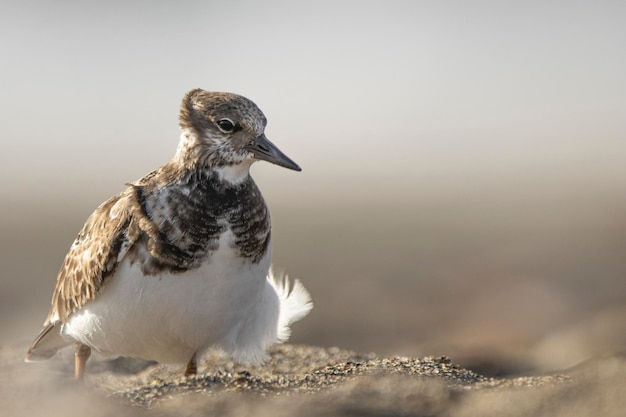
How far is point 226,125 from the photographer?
5.98 m

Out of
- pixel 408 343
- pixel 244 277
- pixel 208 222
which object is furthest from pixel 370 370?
pixel 408 343

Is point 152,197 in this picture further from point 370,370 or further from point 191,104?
point 370,370

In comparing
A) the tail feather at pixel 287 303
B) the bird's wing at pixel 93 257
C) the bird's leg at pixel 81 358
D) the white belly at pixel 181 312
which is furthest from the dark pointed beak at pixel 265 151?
the bird's leg at pixel 81 358

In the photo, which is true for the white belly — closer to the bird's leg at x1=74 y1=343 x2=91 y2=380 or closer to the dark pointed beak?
the bird's leg at x1=74 y1=343 x2=91 y2=380

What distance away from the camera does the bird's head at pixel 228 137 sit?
596cm

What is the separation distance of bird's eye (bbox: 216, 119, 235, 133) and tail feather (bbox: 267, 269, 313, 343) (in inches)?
54.6

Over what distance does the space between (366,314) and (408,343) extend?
7.25 feet

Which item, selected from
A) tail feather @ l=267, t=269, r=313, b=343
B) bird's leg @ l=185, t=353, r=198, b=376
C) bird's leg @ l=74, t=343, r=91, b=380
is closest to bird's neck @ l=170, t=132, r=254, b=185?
tail feather @ l=267, t=269, r=313, b=343

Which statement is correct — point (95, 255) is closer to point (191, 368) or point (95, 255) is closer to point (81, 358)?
point (191, 368)

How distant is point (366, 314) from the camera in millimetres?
12219

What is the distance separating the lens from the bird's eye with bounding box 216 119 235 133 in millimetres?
5973

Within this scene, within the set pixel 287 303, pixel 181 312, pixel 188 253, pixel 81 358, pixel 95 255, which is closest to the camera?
pixel 188 253

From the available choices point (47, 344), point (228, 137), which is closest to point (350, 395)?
point (228, 137)

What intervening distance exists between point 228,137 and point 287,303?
1.53 m
